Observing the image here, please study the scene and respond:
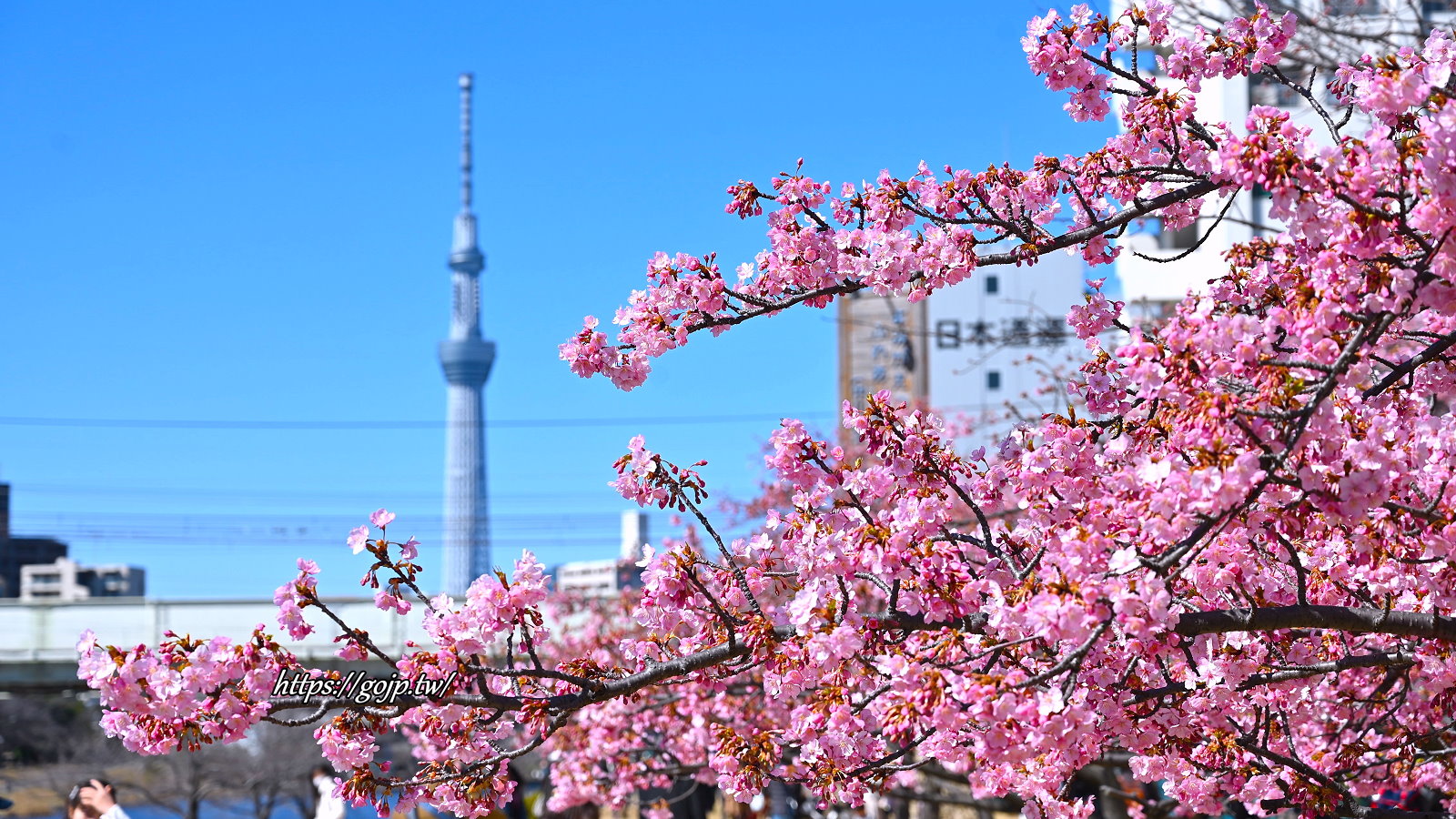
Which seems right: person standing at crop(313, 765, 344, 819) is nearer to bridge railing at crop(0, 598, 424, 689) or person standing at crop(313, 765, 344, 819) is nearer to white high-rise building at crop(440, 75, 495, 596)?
bridge railing at crop(0, 598, 424, 689)

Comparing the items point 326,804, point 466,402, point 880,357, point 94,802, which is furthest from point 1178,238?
point 466,402

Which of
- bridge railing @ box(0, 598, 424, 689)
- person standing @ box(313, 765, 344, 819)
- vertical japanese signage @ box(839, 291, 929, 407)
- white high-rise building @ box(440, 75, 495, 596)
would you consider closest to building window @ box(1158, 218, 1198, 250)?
bridge railing @ box(0, 598, 424, 689)

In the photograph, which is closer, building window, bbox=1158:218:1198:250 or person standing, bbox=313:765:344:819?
person standing, bbox=313:765:344:819

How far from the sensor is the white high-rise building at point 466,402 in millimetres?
130375

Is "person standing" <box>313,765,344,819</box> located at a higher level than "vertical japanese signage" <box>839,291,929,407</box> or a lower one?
lower

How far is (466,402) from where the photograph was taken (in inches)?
5960

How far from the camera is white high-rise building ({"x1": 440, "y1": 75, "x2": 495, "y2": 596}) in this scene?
130 metres

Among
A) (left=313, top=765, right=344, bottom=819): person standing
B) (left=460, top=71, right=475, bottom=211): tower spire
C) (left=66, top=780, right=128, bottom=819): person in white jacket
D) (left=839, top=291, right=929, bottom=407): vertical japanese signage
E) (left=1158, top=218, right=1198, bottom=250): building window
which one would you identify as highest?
(left=460, top=71, right=475, bottom=211): tower spire

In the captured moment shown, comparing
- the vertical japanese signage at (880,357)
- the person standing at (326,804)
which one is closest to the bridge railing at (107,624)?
the person standing at (326,804)

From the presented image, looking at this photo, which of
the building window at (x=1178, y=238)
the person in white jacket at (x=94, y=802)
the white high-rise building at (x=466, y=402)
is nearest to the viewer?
the person in white jacket at (x=94, y=802)

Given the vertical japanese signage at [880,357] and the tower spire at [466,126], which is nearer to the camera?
the vertical japanese signage at [880,357]

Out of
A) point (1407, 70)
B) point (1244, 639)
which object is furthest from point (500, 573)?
point (1407, 70)

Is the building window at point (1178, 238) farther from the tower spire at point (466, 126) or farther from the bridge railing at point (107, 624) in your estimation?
the tower spire at point (466, 126)

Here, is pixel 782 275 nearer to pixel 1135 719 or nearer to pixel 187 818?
pixel 1135 719
